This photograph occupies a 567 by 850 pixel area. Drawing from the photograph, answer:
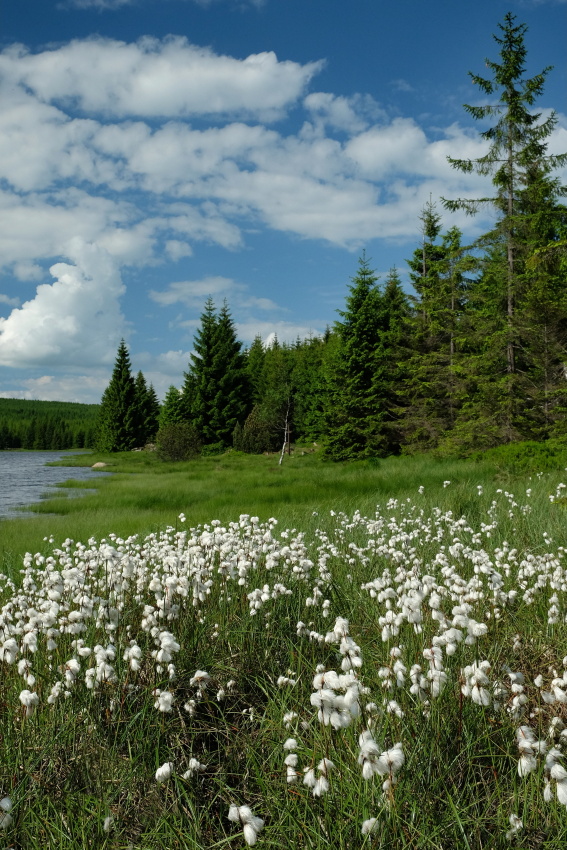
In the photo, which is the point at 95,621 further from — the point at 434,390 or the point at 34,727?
the point at 434,390

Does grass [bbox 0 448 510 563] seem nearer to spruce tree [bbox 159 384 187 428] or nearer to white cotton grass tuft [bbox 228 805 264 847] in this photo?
white cotton grass tuft [bbox 228 805 264 847]

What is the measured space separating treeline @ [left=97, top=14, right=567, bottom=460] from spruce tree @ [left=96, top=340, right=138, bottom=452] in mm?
7103

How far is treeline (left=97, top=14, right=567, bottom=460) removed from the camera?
65.1 feet

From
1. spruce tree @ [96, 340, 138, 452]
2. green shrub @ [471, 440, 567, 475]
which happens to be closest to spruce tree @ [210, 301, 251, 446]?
spruce tree @ [96, 340, 138, 452]

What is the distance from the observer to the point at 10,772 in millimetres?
2473

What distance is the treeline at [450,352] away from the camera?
19828 mm

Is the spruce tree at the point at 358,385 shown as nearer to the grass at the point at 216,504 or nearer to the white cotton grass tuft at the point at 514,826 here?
the grass at the point at 216,504

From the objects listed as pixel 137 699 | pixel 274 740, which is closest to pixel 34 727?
pixel 137 699

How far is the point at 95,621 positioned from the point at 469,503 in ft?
24.4

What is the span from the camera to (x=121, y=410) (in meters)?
60.9

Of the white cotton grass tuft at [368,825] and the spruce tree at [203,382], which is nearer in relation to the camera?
the white cotton grass tuft at [368,825]

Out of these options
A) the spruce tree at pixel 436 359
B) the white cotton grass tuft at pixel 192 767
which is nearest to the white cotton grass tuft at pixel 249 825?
the white cotton grass tuft at pixel 192 767

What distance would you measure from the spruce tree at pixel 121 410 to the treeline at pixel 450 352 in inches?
280

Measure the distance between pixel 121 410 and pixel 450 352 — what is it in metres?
41.7
